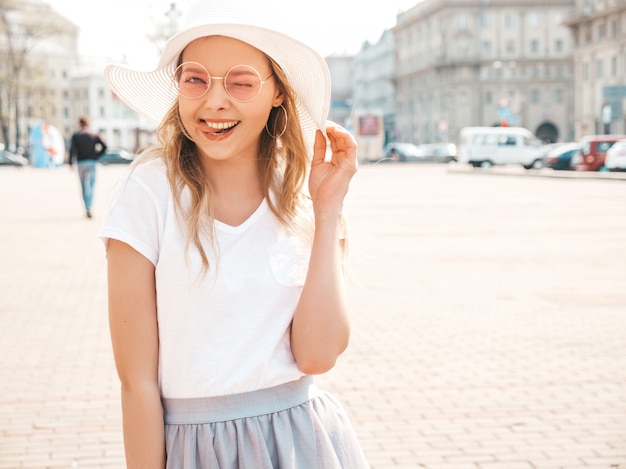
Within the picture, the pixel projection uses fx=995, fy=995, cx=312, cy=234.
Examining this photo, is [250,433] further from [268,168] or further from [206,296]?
[268,168]

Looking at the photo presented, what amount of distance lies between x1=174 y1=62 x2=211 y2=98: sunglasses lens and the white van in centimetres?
5053

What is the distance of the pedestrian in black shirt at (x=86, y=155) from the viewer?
56.9 feet

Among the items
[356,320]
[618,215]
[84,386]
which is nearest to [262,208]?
[84,386]

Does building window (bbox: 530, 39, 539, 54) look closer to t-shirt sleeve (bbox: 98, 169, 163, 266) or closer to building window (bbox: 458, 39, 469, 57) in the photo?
building window (bbox: 458, 39, 469, 57)

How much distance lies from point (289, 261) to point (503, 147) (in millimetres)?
50963

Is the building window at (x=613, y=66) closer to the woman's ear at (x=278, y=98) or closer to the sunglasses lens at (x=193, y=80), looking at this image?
the woman's ear at (x=278, y=98)

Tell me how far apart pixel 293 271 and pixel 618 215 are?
56.1ft

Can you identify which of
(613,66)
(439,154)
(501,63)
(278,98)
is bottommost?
(439,154)

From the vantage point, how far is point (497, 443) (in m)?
4.55

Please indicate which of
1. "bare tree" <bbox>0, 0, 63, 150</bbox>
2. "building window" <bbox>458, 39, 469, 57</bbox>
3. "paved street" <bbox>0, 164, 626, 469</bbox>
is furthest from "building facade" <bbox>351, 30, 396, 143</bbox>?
"paved street" <bbox>0, 164, 626, 469</bbox>

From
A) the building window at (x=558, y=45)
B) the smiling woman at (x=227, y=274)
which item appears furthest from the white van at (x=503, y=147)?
the building window at (x=558, y=45)

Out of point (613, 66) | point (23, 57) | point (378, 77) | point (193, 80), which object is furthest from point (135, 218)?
point (378, 77)

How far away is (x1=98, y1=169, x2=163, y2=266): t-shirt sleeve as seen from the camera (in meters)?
1.94

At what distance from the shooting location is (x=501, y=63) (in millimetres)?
101062
